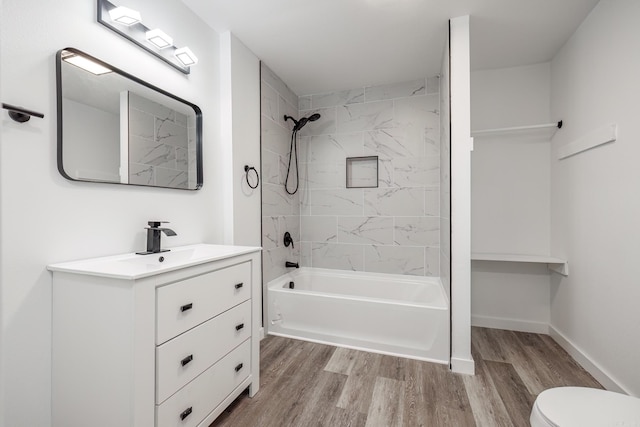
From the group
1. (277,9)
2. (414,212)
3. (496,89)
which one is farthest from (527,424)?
(277,9)

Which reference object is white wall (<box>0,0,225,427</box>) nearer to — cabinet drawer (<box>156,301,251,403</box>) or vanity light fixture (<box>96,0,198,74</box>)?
vanity light fixture (<box>96,0,198,74</box>)

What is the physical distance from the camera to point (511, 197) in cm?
263

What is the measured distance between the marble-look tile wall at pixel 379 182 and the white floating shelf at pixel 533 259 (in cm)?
41

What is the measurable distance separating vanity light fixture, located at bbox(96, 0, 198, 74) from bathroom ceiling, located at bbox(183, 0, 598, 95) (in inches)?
16.6

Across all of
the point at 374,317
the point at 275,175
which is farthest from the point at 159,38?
the point at 374,317

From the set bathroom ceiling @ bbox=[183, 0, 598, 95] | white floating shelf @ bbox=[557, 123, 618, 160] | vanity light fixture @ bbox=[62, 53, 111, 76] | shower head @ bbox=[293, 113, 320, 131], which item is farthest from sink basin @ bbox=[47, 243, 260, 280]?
white floating shelf @ bbox=[557, 123, 618, 160]

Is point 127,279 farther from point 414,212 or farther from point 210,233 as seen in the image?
point 414,212

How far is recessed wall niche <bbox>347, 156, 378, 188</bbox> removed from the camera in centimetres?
303

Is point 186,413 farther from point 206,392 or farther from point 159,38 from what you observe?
point 159,38

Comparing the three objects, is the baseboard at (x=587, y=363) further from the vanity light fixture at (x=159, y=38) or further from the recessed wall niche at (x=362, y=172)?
the vanity light fixture at (x=159, y=38)

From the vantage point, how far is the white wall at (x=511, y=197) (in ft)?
8.38

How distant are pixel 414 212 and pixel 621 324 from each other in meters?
1.61

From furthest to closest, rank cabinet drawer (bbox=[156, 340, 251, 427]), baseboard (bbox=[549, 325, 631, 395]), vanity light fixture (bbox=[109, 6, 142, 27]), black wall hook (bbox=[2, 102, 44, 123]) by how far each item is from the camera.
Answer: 1. baseboard (bbox=[549, 325, 631, 395])
2. vanity light fixture (bbox=[109, 6, 142, 27])
3. cabinet drawer (bbox=[156, 340, 251, 427])
4. black wall hook (bbox=[2, 102, 44, 123])

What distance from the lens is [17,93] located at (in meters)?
1.06
